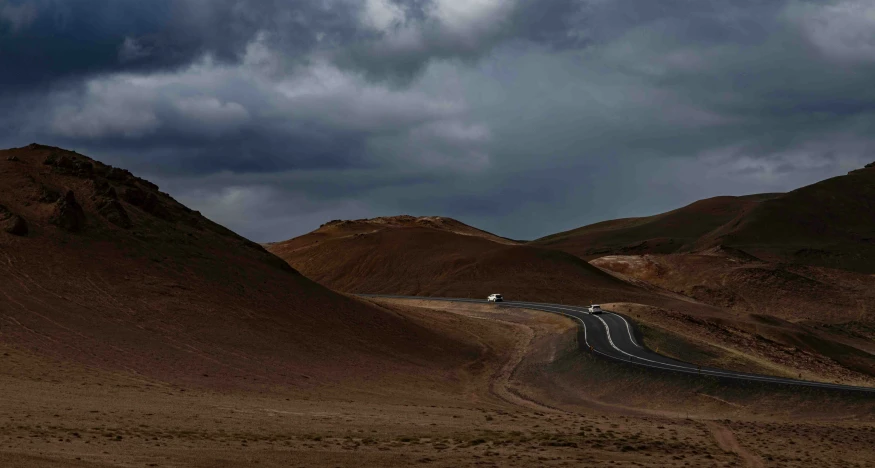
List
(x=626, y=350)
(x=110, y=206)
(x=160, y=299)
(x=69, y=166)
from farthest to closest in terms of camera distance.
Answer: (x=69, y=166), (x=110, y=206), (x=626, y=350), (x=160, y=299)

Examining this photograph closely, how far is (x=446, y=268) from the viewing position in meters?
130

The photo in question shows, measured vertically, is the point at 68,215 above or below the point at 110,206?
below

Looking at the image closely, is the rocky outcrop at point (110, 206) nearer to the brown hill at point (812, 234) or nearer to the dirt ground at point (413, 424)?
the dirt ground at point (413, 424)

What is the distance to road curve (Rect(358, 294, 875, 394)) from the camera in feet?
146

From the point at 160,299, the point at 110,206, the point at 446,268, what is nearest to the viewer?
the point at 160,299

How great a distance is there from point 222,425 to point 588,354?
3287 centimetres

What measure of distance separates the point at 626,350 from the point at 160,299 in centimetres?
3167

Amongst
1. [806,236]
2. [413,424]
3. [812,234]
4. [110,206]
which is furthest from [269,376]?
[812,234]

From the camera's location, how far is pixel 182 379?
3981 centimetres

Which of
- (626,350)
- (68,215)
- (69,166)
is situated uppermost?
(69,166)

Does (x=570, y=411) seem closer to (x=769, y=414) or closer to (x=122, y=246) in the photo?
(x=769, y=414)

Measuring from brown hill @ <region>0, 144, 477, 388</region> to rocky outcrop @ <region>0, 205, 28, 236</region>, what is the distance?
3.0 inches

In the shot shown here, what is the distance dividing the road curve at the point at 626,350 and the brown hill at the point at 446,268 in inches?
1204

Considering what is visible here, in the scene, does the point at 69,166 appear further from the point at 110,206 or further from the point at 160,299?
the point at 160,299
